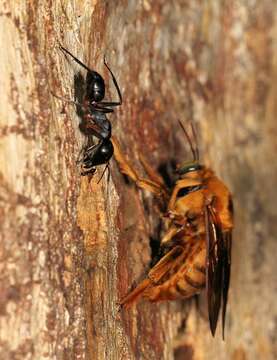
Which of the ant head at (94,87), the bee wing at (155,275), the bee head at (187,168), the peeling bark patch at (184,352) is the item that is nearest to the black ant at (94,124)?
the ant head at (94,87)

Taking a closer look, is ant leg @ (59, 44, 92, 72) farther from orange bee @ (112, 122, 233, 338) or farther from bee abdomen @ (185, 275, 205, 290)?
bee abdomen @ (185, 275, 205, 290)

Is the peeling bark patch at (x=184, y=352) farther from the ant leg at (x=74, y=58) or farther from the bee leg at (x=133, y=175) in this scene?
the ant leg at (x=74, y=58)

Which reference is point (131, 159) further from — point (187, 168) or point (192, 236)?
point (192, 236)

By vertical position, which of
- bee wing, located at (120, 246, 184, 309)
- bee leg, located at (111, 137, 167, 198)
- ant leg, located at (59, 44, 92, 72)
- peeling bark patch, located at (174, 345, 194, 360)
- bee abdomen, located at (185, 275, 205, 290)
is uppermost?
ant leg, located at (59, 44, 92, 72)

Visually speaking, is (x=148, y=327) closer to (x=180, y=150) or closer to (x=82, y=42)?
(x=180, y=150)

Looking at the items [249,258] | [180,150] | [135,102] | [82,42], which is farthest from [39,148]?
[249,258]

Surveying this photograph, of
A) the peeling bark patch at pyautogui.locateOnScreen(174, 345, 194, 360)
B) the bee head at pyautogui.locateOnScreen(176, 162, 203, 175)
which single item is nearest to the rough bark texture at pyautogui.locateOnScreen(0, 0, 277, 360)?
the peeling bark patch at pyautogui.locateOnScreen(174, 345, 194, 360)

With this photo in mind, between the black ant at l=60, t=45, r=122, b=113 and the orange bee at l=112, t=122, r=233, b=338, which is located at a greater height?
the black ant at l=60, t=45, r=122, b=113
